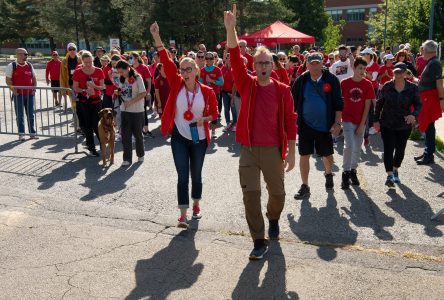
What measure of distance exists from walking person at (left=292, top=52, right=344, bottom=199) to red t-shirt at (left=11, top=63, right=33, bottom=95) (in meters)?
7.00

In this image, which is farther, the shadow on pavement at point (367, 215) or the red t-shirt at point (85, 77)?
the red t-shirt at point (85, 77)

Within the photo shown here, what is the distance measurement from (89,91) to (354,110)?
16.1ft

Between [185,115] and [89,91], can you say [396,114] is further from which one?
[89,91]

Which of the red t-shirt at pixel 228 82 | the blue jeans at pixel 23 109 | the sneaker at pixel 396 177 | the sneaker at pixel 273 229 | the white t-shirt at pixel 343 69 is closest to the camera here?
the sneaker at pixel 273 229

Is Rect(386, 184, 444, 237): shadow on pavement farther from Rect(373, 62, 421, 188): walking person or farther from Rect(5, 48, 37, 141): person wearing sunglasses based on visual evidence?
Rect(5, 48, 37, 141): person wearing sunglasses

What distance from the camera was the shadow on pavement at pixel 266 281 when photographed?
405 centimetres

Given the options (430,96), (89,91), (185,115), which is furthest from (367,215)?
(89,91)

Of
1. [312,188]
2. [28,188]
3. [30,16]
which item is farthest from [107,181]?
[30,16]

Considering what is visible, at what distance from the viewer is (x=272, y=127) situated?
473 cm

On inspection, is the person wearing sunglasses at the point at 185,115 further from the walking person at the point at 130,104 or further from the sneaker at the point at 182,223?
the walking person at the point at 130,104

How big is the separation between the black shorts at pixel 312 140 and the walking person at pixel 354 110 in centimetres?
62

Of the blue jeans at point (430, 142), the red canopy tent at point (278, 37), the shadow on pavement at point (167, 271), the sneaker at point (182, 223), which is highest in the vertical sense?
the red canopy tent at point (278, 37)

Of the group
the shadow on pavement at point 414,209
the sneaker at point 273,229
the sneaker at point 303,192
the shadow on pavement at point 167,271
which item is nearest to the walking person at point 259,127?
the sneaker at point 273,229

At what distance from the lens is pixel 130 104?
8547 mm
